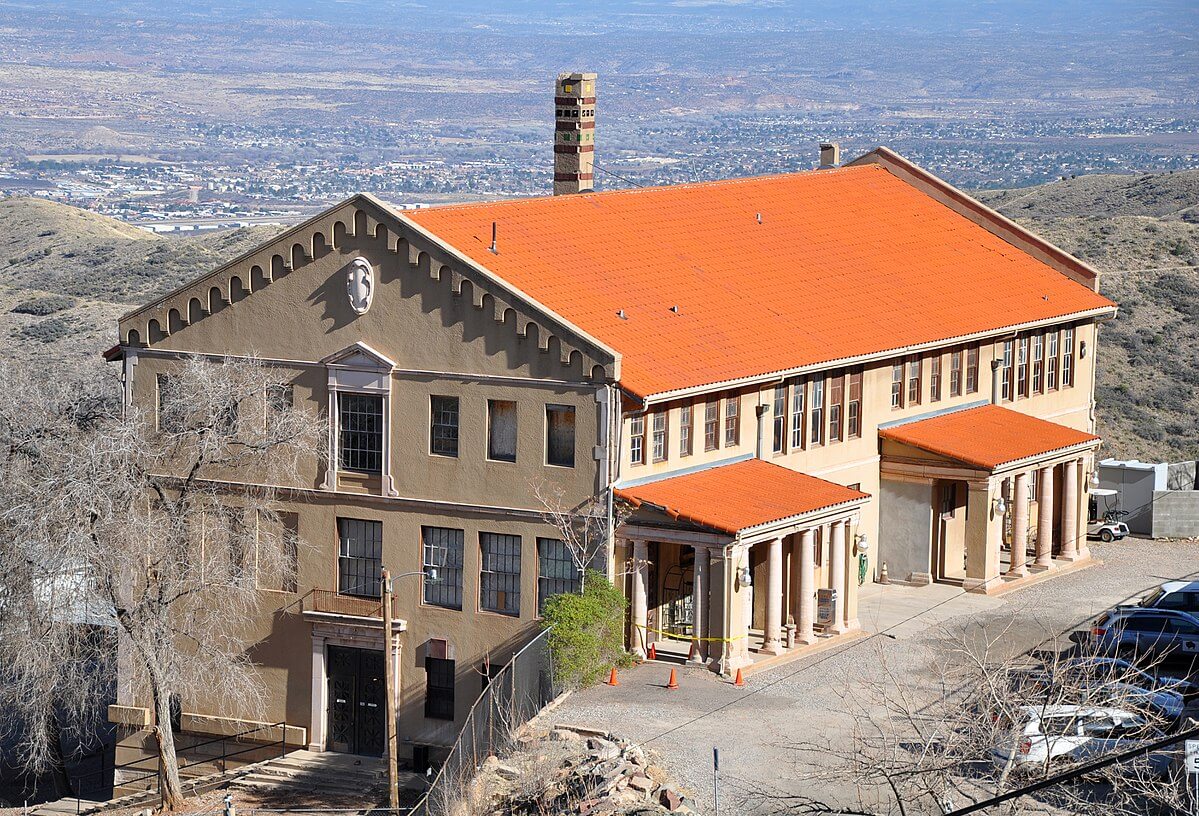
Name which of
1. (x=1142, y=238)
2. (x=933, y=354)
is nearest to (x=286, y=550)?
(x=933, y=354)

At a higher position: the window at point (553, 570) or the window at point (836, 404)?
the window at point (836, 404)

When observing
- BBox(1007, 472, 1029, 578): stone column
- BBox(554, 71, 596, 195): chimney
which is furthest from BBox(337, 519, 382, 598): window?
BBox(554, 71, 596, 195): chimney

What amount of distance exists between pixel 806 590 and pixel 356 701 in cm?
928

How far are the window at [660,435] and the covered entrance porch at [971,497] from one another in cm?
841

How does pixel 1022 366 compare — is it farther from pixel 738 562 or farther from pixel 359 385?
pixel 359 385

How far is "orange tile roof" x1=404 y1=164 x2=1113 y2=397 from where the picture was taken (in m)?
42.0

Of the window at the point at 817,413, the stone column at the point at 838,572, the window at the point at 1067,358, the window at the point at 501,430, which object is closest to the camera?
the window at the point at 501,430

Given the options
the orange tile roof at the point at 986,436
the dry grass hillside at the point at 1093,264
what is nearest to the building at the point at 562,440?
the orange tile roof at the point at 986,436

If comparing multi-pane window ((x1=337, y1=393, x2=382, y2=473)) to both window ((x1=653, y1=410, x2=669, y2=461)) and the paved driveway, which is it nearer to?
window ((x1=653, y1=410, x2=669, y2=461))

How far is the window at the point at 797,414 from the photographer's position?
4469cm

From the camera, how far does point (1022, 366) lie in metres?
53.4

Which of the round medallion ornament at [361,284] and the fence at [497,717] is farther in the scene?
the round medallion ornament at [361,284]

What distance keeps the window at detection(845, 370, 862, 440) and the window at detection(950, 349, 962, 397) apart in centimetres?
434

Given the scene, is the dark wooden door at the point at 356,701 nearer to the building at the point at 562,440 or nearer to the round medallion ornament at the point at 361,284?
the building at the point at 562,440
